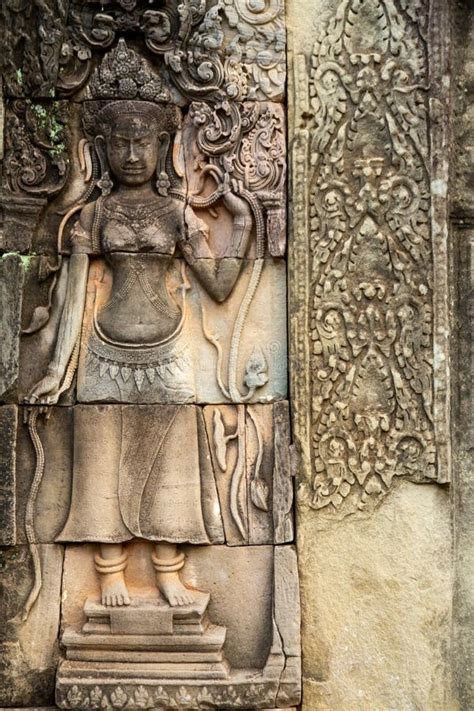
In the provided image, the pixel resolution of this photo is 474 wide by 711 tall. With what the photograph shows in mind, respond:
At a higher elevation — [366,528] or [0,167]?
[0,167]

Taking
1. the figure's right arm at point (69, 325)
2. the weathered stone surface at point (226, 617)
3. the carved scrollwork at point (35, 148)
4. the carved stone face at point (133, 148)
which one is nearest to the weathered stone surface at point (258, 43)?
the carved stone face at point (133, 148)

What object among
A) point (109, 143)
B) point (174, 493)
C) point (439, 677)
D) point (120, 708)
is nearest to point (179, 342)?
point (174, 493)

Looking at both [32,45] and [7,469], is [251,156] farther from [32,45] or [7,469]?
[7,469]

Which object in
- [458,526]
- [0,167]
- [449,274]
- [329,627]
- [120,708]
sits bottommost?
[120,708]

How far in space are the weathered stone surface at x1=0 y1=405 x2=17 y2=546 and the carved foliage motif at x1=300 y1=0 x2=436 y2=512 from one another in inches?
62.8

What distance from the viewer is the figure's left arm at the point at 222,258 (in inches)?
207

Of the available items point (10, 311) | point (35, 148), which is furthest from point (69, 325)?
point (35, 148)

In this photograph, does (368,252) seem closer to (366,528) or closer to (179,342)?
(179,342)

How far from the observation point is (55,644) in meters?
5.29

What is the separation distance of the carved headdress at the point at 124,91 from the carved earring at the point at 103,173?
77mm

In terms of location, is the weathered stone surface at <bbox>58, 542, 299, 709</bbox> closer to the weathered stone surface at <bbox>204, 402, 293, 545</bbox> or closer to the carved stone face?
the weathered stone surface at <bbox>204, 402, 293, 545</bbox>

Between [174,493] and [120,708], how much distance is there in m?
1.15

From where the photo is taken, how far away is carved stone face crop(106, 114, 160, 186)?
521 cm

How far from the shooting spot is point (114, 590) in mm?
5211
